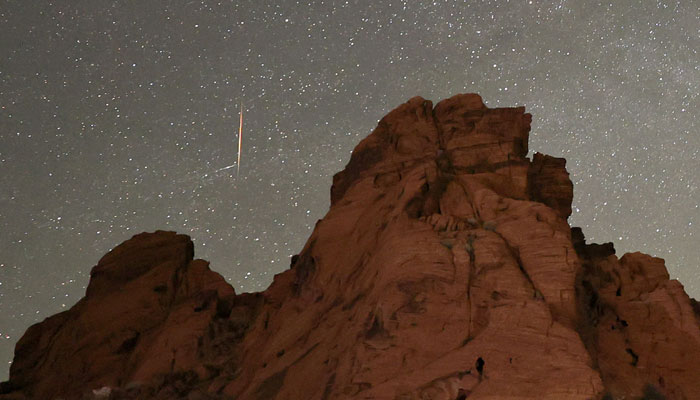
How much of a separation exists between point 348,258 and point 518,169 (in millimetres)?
8437

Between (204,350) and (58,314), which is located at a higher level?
(58,314)

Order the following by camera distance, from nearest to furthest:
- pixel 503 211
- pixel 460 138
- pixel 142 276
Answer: pixel 503 211
pixel 460 138
pixel 142 276

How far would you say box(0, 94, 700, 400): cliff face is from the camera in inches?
1033

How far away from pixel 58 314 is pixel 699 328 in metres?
33.8

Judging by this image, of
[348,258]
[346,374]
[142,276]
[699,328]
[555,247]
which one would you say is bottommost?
[346,374]

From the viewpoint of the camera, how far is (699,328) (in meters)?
32.0

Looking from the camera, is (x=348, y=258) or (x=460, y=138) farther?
(x=460, y=138)

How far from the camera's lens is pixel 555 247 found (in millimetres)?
28781

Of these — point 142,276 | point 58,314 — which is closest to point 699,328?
point 142,276

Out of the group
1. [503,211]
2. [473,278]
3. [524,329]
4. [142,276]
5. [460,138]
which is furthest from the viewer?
[142,276]

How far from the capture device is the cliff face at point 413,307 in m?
26.2

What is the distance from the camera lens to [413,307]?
2777 centimetres

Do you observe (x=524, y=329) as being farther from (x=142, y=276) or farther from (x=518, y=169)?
(x=142, y=276)

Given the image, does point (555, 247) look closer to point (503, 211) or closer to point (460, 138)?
point (503, 211)
